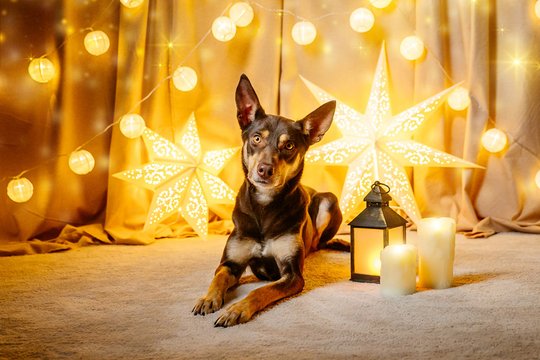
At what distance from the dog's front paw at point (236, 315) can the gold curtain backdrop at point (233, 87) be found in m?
1.40

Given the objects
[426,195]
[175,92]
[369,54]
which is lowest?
[426,195]

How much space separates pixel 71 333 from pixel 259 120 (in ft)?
3.50

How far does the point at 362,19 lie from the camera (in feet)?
10.6

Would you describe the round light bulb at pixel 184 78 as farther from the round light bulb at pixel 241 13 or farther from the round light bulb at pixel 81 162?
the round light bulb at pixel 81 162

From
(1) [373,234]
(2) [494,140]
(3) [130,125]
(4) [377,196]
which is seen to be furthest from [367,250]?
(3) [130,125]

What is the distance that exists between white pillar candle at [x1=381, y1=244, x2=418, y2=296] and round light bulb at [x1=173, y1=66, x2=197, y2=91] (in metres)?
1.70

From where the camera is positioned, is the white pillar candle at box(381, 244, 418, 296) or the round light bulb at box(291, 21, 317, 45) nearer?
the white pillar candle at box(381, 244, 418, 296)

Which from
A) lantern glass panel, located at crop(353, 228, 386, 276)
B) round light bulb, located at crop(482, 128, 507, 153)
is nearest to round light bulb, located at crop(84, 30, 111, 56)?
lantern glass panel, located at crop(353, 228, 386, 276)

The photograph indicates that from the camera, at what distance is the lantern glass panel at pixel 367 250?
7.23ft

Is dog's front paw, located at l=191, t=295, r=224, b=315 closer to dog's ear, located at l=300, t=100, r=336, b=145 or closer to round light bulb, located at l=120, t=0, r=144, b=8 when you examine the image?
dog's ear, located at l=300, t=100, r=336, b=145

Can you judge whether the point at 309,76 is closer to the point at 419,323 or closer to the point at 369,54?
the point at 369,54

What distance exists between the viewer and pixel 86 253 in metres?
2.83

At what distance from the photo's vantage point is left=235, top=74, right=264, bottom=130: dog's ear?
Answer: 230 centimetres

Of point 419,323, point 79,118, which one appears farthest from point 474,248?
point 79,118
